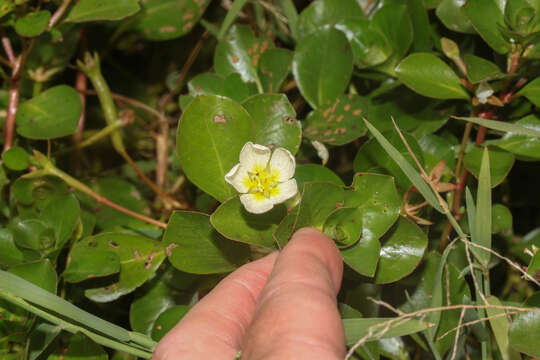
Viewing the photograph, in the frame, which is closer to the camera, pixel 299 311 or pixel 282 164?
pixel 299 311

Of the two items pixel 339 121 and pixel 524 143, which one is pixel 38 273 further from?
pixel 524 143

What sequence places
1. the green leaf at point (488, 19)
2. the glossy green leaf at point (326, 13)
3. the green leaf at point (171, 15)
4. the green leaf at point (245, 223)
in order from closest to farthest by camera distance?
the green leaf at point (245, 223)
the green leaf at point (488, 19)
the glossy green leaf at point (326, 13)
the green leaf at point (171, 15)

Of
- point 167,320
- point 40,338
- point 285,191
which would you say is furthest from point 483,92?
point 40,338

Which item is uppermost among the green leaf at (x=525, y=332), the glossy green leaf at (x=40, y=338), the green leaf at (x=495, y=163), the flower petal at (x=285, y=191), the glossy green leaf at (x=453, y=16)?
the glossy green leaf at (x=453, y=16)

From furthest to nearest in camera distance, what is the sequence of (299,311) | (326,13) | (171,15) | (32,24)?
(171,15), (326,13), (32,24), (299,311)

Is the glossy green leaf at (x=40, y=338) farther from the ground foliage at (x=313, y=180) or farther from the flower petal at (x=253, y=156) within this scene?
the flower petal at (x=253, y=156)

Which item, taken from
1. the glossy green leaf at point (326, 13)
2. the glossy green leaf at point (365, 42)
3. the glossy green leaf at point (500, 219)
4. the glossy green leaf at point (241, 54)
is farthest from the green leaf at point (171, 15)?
the glossy green leaf at point (500, 219)

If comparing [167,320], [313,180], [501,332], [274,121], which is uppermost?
[274,121]
